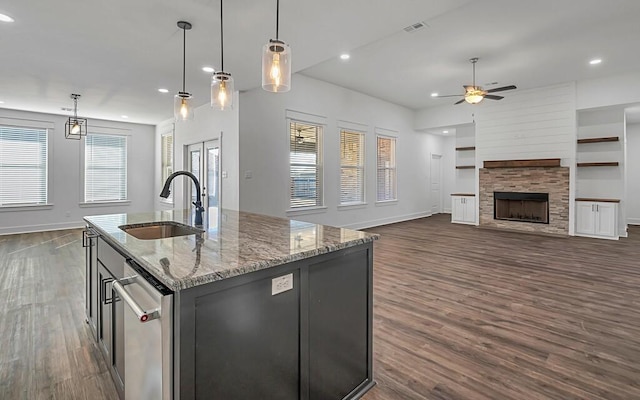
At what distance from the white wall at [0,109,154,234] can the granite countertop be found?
269 inches

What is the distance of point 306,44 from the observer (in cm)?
368

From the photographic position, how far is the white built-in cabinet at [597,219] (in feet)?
21.2

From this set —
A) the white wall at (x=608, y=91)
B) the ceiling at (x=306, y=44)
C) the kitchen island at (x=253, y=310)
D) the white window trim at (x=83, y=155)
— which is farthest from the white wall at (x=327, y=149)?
the white window trim at (x=83, y=155)

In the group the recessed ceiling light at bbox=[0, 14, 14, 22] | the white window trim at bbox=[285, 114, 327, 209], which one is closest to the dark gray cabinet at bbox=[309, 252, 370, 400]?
the recessed ceiling light at bbox=[0, 14, 14, 22]

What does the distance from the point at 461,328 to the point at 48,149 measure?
9.09 metres

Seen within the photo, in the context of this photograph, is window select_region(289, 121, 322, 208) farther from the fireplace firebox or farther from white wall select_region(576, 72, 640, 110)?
white wall select_region(576, 72, 640, 110)

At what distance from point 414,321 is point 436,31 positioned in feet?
12.5

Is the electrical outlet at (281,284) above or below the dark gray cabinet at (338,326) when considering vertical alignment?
above

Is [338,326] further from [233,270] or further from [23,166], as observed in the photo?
[23,166]

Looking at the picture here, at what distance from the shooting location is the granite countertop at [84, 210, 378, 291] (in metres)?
1.21

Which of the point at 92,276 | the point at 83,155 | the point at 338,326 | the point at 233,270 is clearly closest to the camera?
the point at 233,270

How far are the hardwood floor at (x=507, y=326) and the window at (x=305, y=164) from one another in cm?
209

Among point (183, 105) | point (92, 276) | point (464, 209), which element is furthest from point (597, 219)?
point (92, 276)

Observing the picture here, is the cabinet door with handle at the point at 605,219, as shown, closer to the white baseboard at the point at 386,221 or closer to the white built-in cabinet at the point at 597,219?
the white built-in cabinet at the point at 597,219
